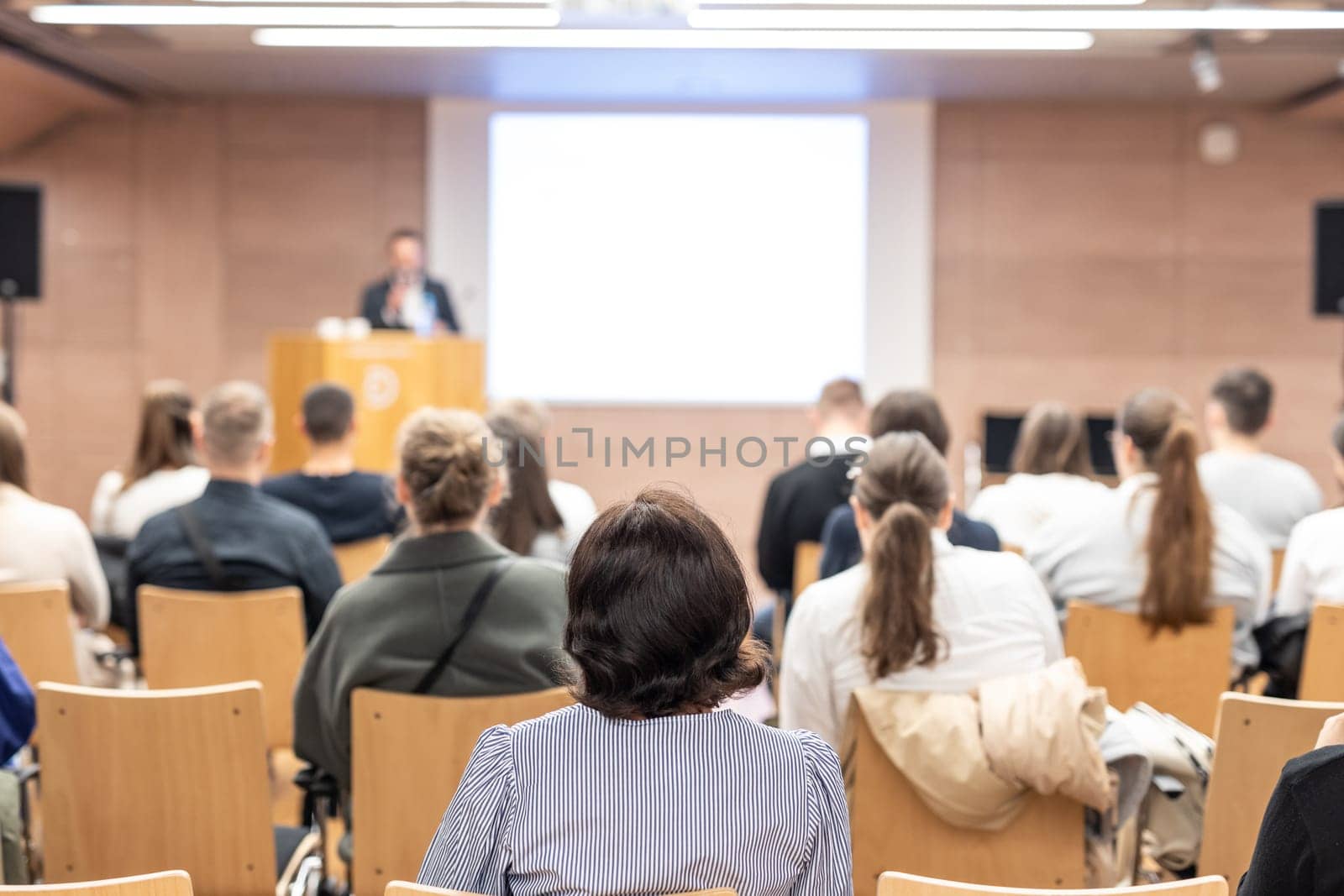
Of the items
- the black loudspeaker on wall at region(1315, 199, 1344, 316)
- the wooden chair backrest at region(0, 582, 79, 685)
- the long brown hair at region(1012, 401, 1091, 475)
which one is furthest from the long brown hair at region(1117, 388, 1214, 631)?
the black loudspeaker on wall at region(1315, 199, 1344, 316)

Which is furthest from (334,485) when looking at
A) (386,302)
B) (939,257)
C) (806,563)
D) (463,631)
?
(939,257)

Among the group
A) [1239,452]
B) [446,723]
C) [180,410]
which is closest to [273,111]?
[180,410]

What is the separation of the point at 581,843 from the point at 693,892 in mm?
143

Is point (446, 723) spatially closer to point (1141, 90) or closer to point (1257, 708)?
point (1257, 708)

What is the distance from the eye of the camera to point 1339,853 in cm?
135

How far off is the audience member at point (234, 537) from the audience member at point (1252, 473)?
2.79 metres

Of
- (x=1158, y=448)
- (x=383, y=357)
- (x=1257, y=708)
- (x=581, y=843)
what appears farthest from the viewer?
(x=383, y=357)

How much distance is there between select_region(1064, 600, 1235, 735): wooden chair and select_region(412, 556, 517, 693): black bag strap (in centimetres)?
149

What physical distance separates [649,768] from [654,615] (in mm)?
170

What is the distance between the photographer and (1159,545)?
3213mm

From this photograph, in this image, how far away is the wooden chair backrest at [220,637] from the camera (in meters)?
3.20

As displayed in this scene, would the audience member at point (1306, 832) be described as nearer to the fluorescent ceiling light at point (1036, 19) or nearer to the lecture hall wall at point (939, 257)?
the fluorescent ceiling light at point (1036, 19)

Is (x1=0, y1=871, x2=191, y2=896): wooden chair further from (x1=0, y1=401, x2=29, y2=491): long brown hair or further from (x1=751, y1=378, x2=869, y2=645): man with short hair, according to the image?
(x1=751, y1=378, x2=869, y2=645): man with short hair

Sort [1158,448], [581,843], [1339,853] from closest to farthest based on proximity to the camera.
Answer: [1339,853], [581,843], [1158,448]
